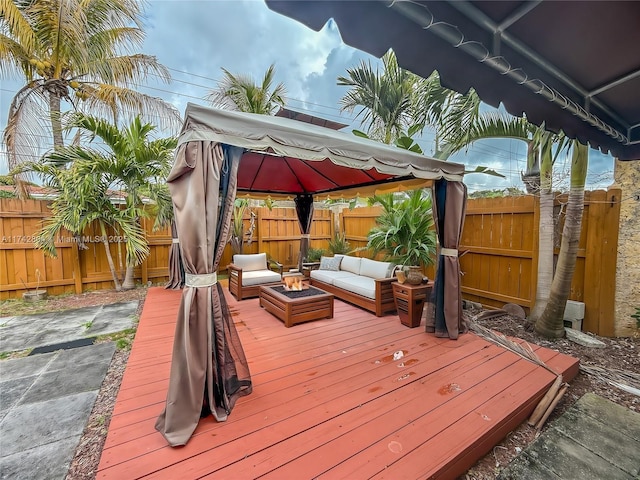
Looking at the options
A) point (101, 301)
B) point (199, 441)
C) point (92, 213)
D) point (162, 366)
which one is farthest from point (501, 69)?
point (101, 301)

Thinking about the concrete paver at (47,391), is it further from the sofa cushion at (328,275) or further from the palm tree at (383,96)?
the palm tree at (383,96)

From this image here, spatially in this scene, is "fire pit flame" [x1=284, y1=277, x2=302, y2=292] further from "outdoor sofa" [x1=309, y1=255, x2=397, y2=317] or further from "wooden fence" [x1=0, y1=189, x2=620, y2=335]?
"wooden fence" [x1=0, y1=189, x2=620, y2=335]

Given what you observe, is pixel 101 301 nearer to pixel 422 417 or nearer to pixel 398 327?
pixel 398 327

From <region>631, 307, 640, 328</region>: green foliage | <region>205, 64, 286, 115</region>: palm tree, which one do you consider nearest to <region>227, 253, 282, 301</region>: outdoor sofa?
<region>205, 64, 286, 115</region>: palm tree

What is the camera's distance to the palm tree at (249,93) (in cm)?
666

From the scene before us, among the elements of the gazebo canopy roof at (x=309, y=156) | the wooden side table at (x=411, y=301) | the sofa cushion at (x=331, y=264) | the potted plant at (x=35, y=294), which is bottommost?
the potted plant at (x=35, y=294)

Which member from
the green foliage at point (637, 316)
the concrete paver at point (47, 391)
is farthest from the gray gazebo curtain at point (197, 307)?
the green foliage at point (637, 316)

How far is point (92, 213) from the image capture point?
16.2 feet

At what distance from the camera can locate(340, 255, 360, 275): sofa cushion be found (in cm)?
524

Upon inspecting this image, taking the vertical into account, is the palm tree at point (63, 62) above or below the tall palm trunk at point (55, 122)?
above

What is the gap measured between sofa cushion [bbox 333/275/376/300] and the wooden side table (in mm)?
514

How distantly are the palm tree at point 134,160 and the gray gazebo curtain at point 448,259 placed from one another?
4.90 metres

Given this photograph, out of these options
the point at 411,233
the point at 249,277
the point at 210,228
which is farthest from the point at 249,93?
the point at 210,228

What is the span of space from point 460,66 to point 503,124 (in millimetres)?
3159
